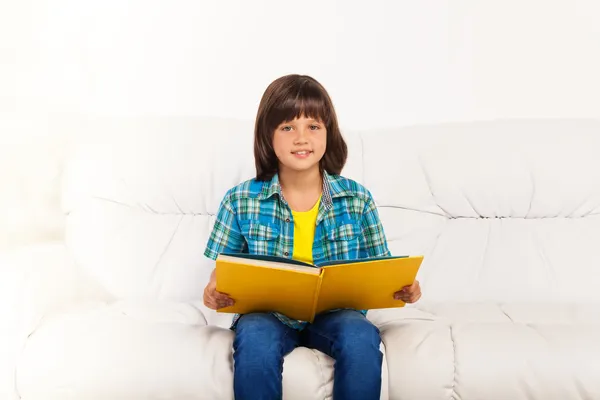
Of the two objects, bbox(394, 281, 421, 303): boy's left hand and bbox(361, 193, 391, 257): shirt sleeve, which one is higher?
bbox(361, 193, 391, 257): shirt sleeve

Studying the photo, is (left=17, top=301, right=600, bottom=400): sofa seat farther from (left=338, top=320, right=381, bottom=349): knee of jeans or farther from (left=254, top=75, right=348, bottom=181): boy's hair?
(left=254, top=75, right=348, bottom=181): boy's hair

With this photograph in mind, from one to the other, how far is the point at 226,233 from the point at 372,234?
35 centimetres

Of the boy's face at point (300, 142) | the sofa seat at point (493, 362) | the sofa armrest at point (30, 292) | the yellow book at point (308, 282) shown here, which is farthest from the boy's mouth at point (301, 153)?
the sofa armrest at point (30, 292)

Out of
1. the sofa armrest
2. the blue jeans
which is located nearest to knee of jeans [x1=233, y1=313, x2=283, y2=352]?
the blue jeans

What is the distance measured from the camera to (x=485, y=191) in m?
1.96

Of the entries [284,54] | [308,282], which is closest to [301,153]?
[308,282]

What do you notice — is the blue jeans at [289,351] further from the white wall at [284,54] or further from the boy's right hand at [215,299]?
the white wall at [284,54]

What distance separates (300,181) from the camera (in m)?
1.60

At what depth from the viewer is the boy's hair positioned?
4.99 feet

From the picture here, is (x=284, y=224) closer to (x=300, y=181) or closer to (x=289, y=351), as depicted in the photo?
(x=300, y=181)

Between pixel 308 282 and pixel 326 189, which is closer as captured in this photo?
pixel 308 282

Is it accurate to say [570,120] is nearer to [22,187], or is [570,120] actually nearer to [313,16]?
[313,16]

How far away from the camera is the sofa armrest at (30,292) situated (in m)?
1.39

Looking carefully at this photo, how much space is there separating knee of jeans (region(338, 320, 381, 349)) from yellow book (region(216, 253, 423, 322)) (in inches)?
2.2
